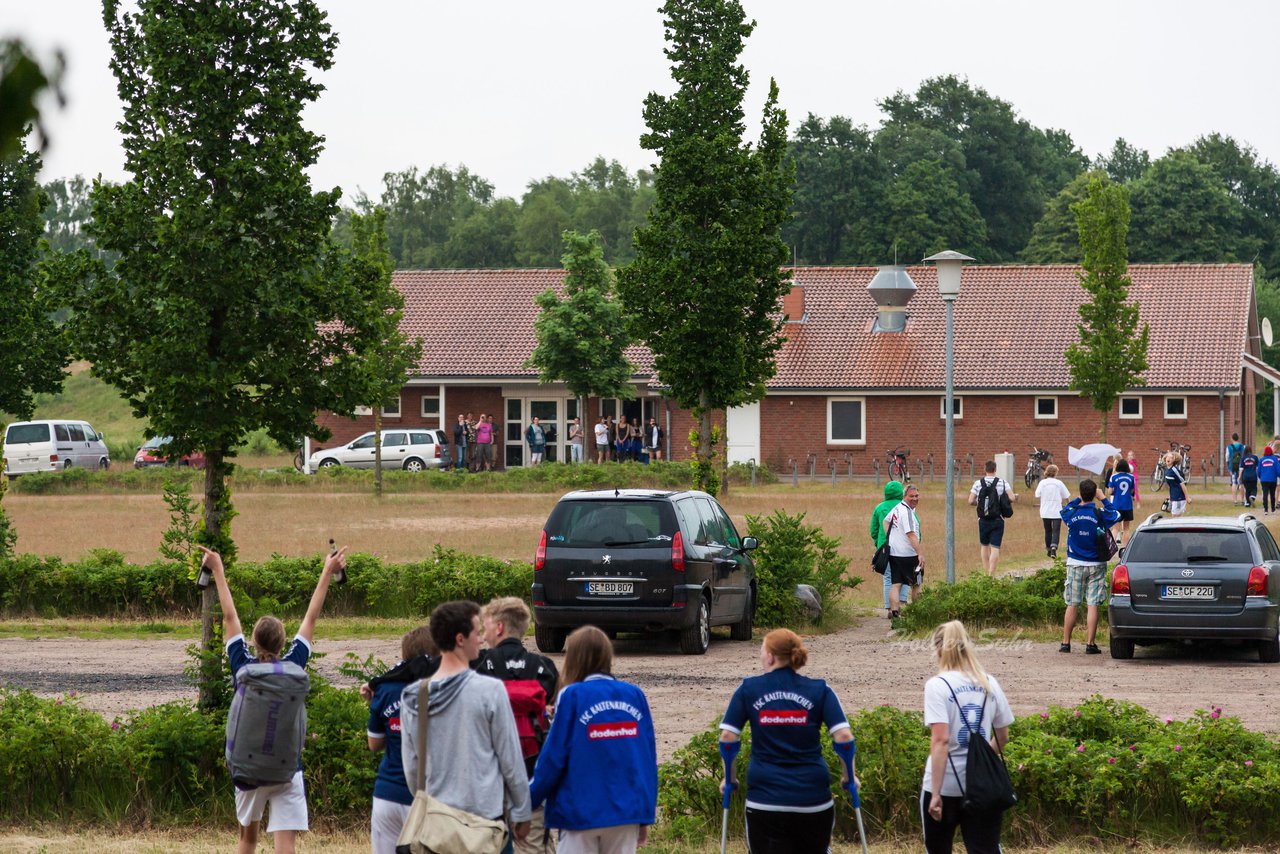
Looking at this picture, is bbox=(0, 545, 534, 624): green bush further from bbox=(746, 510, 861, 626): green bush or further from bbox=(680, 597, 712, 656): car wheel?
bbox=(680, 597, 712, 656): car wheel

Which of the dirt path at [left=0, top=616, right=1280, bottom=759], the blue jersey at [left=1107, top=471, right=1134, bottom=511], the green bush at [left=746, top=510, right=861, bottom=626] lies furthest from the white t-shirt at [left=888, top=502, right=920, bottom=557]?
the blue jersey at [left=1107, top=471, right=1134, bottom=511]

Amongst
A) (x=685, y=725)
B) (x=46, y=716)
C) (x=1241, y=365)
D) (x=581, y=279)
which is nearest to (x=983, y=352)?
(x=1241, y=365)

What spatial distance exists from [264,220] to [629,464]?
110 feet

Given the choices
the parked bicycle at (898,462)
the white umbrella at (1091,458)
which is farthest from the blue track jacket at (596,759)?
the parked bicycle at (898,462)

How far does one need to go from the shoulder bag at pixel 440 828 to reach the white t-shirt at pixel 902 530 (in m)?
13.5

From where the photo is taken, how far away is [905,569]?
19.2 m

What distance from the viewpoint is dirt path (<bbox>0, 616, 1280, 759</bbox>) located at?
1321 centimetres

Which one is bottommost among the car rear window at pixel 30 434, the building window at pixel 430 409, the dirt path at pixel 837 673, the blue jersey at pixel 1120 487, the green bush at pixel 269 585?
the dirt path at pixel 837 673

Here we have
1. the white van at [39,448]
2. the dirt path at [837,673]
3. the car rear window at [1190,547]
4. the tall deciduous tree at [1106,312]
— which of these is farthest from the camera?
the white van at [39,448]

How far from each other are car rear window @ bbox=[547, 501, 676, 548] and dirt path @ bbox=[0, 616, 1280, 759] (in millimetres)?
1284

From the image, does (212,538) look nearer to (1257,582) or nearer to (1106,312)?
(1257,582)

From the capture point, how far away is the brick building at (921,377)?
4972 centimetres

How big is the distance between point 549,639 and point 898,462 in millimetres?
34177

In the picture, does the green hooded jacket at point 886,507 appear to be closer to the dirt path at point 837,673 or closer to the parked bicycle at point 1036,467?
the dirt path at point 837,673
